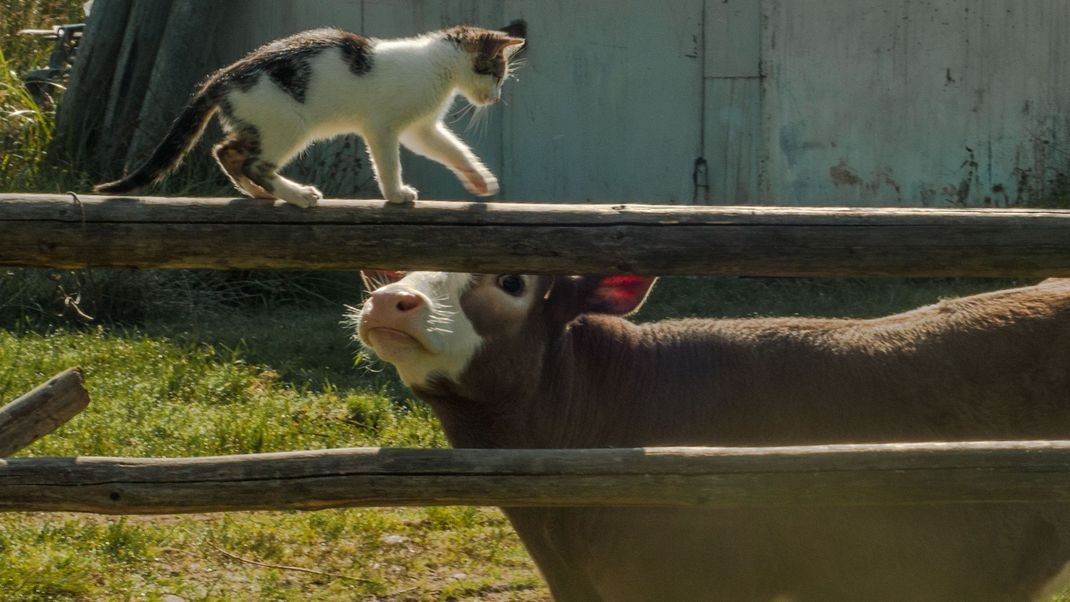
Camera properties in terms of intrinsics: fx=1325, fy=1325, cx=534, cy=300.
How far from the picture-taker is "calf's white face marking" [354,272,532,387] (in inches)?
157

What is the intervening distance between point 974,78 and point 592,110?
2.91m

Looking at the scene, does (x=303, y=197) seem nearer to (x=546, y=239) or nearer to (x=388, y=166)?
(x=388, y=166)

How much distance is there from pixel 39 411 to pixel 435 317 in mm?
1414

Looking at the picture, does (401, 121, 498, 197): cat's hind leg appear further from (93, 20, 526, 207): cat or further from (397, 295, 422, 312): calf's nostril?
(397, 295, 422, 312): calf's nostril

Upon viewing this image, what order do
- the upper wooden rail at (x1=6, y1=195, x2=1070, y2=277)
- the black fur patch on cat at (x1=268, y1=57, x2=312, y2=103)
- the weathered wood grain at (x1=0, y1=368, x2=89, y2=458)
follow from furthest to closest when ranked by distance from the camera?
the weathered wood grain at (x1=0, y1=368, x2=89, y2=458)
the black fur patch on cat at (x1=268, y1=57, x2=312, y2=103)
the upper wooden rail at (x1=6, y1=195, x2=1070, y2=277)


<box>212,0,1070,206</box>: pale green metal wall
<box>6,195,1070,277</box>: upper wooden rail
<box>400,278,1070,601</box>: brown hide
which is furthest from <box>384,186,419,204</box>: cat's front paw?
<box>212,0,1070,206</box>: pale green metal wall

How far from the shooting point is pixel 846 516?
408cm

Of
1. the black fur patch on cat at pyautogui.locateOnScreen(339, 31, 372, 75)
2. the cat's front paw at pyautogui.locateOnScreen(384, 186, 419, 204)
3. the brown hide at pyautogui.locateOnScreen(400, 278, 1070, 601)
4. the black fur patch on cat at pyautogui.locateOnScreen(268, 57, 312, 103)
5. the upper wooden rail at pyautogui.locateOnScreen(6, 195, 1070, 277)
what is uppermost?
the black fur patch on cat at pyautogui.locateOnScreen(339, 31, 372, 75)

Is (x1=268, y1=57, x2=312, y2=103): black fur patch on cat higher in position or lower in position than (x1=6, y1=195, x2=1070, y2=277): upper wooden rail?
higher

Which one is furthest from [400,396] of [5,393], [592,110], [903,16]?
[903,16]

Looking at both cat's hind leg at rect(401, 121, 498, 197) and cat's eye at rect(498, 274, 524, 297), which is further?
cat's hind leg at rect(401, 121, 498, 197)

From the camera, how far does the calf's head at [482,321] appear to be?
402 cm

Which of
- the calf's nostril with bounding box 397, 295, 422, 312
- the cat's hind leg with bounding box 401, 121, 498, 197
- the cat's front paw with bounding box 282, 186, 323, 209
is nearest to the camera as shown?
the cat's front paw with bounding box 282, 186, 323, 209

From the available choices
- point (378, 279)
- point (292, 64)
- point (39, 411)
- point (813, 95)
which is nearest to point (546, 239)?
point (292, 64)
